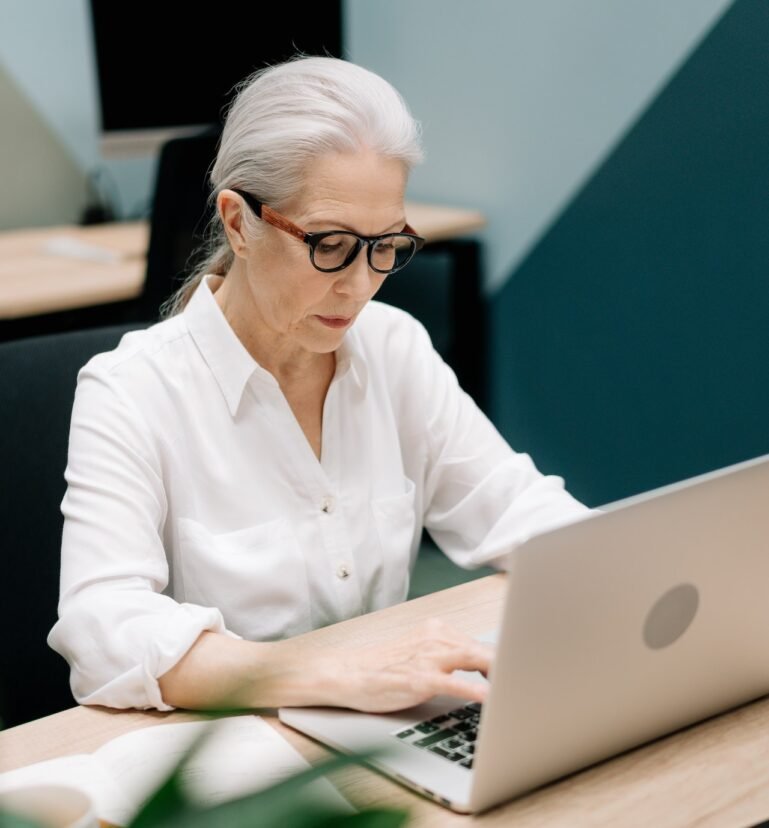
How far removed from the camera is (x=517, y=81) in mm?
2805

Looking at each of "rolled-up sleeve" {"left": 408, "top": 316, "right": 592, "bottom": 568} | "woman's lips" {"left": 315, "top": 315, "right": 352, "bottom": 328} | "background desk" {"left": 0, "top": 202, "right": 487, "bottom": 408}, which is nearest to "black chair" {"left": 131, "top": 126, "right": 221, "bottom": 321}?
"background desk" {"left": 0, "top": 202, "right": 487, "bottom": 408}

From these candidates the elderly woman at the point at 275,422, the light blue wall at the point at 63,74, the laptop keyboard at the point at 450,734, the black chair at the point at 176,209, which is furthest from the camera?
the light blue wall at the point at 63,74

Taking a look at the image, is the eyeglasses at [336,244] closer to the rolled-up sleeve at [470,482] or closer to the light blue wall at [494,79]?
the rolled-up sleeve at [470,482]

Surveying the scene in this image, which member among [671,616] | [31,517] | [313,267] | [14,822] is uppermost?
[14,822]

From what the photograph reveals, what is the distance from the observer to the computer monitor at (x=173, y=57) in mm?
2875

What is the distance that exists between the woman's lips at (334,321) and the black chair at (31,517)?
0.30m

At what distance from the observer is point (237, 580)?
51.8 inches

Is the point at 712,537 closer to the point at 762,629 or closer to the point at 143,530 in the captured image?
the point at 762,629

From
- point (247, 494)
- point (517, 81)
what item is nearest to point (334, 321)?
point (247, 494)

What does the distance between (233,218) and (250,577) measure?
1.32 feet

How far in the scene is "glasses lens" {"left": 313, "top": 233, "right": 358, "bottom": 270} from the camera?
1.30m

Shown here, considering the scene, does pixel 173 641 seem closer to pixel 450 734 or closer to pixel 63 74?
pixel 450 734

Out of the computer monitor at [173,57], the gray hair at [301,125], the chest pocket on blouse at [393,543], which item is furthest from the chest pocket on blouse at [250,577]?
the computer monitor at [173,57]

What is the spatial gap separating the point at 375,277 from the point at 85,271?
1563mm
